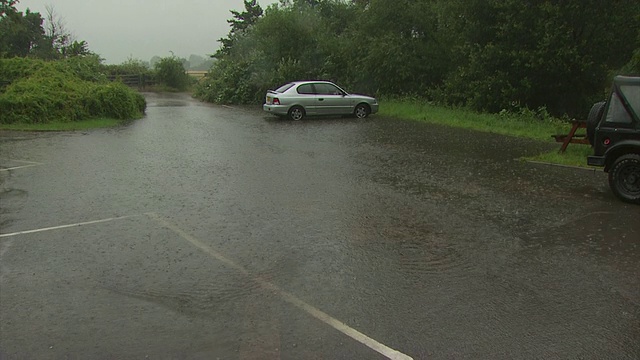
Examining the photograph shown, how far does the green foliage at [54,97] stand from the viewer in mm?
18219

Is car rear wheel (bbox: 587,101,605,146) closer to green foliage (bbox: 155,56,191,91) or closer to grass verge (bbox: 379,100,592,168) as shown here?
grass verge (bbox: 379,100,592,168)

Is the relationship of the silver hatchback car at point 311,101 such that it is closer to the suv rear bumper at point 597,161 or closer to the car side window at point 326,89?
the car side window at point 326,89

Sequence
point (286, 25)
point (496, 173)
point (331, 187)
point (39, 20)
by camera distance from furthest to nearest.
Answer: point (39, 20) → point (286, 25) → point (496, 173) → point (331, 187)

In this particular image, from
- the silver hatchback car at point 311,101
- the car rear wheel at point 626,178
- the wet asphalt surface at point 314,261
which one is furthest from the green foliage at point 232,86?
the car rear wheel at point 626,178

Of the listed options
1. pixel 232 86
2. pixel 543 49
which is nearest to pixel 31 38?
pixel 232 86

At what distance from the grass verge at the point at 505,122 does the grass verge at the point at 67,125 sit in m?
11.1

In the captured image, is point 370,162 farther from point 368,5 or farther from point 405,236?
point 368,5

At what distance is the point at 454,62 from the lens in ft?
81.8

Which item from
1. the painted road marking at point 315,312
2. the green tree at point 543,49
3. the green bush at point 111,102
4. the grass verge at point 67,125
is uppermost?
the green tree at point 543,49

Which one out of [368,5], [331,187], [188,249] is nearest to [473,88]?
[368,5]

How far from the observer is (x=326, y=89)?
68.6ft

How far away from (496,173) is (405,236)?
4.74m

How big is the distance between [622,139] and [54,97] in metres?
18.4

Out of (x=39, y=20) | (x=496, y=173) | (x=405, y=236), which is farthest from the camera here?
(x=39, y=20)
